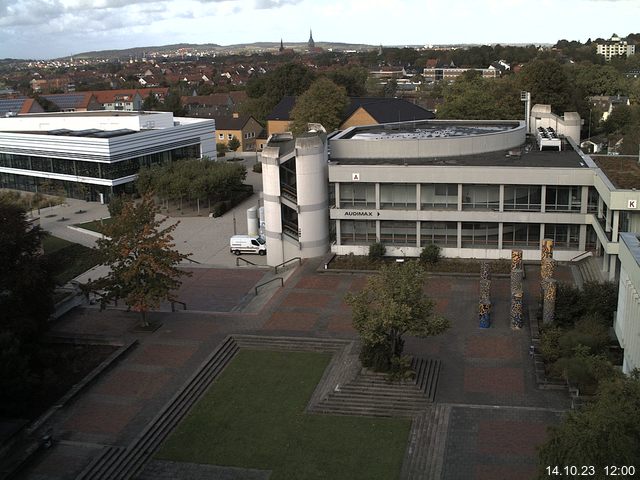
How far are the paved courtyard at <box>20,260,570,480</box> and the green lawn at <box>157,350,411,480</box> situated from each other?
158cm

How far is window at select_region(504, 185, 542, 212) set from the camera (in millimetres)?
39312

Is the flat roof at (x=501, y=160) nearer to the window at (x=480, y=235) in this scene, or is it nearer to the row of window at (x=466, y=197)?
the row of window at (x=466, y=197)

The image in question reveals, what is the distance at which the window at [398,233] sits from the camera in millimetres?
41125

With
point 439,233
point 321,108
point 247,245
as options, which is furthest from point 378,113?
point 439,233

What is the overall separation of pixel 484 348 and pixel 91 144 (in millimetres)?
45812

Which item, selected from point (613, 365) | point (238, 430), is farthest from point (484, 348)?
point (238, 430)

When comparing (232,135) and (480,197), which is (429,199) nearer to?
(480,197)

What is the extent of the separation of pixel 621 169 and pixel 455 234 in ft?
31.6

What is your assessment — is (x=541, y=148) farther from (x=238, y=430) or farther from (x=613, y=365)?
(x=238, y=430)

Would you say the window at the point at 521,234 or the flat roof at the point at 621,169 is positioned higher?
the flat roof at the point at 621,169

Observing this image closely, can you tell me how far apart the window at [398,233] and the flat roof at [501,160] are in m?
3.95

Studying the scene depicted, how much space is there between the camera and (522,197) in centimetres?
3950

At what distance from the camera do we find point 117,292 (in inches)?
1219

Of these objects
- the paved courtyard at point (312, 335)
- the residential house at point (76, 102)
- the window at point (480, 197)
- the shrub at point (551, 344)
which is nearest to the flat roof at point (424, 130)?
the window at point (480, 197)
